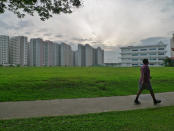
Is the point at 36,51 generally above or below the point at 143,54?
above

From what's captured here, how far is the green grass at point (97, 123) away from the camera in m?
3.41

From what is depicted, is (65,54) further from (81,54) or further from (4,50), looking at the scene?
(4,50)

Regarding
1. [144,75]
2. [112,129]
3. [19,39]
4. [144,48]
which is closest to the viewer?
[112,129]

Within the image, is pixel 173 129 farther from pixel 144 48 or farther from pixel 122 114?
pixel 144 48

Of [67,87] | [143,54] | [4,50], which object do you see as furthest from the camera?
[4,50]

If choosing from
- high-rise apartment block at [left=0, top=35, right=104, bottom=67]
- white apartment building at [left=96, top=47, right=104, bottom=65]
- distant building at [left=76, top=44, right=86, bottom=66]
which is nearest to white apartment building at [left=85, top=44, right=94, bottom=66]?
high-rise apartment block at [left=0, top=35, right=104, bottom=67]

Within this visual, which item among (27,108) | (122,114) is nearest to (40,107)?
(27,108)

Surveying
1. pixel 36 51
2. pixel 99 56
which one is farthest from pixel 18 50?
pixel 99 56

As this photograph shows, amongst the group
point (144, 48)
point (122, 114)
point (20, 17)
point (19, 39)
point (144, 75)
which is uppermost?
point (19, 39)

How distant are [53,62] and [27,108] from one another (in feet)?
416

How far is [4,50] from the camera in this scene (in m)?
113

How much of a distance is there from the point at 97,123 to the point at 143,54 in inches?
3856

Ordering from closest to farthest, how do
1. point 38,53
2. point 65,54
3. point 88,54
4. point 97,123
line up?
point 97,123 < point 38,53 < point 65,54 < point 88,54

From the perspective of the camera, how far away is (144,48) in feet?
309
